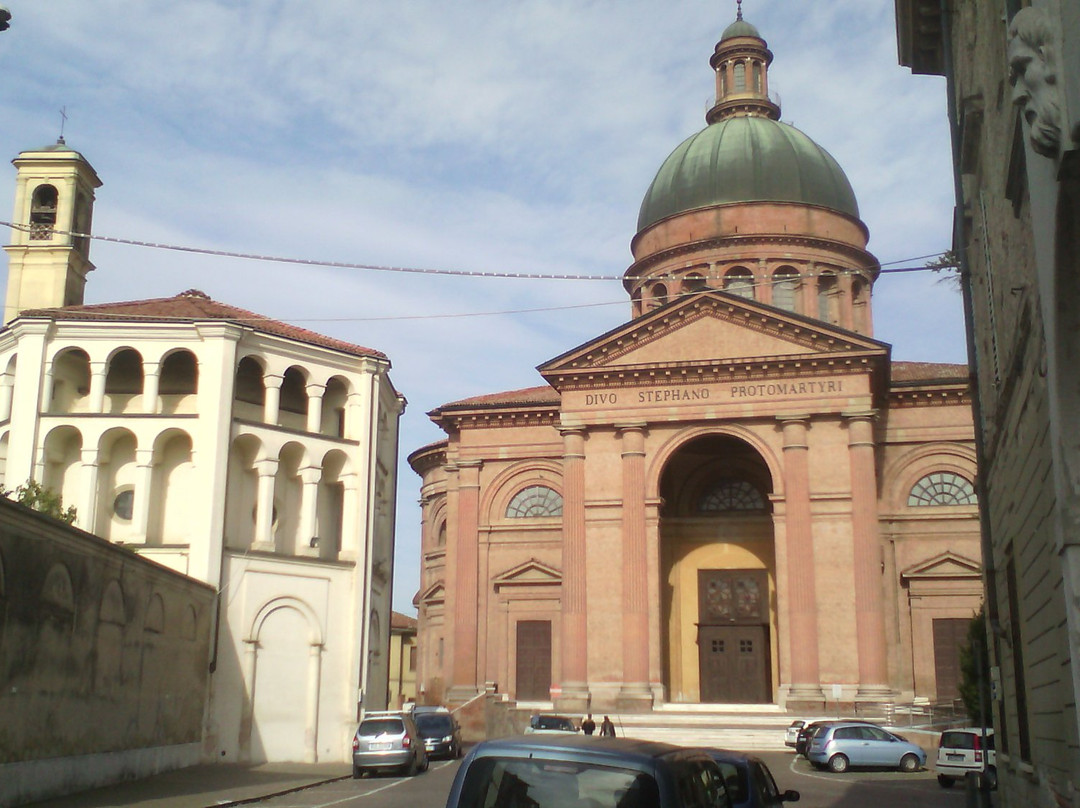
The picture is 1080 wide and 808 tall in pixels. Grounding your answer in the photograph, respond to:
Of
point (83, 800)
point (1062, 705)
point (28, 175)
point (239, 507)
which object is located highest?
point (28, 175)

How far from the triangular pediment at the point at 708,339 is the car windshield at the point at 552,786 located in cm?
3182

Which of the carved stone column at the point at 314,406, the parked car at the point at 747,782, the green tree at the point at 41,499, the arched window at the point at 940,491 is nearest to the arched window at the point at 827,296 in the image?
the arched window at the point at 940,491

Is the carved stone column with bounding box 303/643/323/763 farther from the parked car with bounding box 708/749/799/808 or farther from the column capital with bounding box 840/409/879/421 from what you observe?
the parked car with bounding box 708/749/799/808

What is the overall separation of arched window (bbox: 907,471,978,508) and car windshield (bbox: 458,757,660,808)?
3505 centimetres

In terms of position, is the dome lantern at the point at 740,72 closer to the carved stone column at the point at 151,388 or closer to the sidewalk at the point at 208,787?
the carved stone column at the point at 151,388

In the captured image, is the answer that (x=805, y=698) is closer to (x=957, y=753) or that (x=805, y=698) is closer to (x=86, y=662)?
(x=957, y=753)

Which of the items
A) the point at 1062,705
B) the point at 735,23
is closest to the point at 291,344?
the point at 1062,705

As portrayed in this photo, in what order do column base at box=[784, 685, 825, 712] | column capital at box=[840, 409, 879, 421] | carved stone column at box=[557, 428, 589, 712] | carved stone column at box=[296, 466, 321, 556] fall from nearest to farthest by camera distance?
carved stone column at box=[296, 466, 321, 556]
column base at box=[784, 685, 825, 712]
column capital at box=[840, 409, 879, 421]
carved stone column at box=[557, 428, 589, 712]

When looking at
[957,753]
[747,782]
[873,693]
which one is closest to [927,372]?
[873,693]

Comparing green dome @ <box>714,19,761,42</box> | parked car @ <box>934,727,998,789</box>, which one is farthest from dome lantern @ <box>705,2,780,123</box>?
parked car @ <box>934,727,998,789</box>

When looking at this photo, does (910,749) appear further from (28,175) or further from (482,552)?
(28,175)

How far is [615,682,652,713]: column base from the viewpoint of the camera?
36.5m

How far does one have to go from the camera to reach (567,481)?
39125mm

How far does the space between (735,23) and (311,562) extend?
122ft
